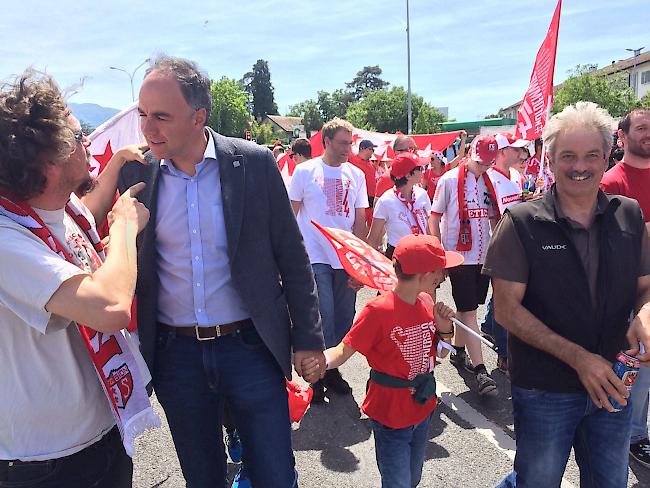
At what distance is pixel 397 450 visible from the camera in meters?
2.39

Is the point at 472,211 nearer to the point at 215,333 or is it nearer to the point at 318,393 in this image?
the point at 318,393

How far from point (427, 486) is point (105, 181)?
Result: 235 centimetres

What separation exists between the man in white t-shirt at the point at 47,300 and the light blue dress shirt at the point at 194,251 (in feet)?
1.05

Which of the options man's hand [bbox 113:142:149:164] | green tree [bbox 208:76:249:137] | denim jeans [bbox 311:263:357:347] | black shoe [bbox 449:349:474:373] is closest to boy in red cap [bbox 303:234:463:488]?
man's hand [bbox 113:142:149:164]

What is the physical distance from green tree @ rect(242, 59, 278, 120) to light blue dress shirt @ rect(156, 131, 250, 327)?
346 feet

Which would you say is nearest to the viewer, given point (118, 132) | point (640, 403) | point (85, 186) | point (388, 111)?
point (85, 186)

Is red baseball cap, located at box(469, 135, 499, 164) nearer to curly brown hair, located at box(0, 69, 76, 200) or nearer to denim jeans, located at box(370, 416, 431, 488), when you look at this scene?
denim jeans, located at box(370, 416, 431, 488)

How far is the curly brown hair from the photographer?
141 cm

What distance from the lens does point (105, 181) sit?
6.90 ft

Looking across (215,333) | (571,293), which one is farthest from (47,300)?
(571,293)

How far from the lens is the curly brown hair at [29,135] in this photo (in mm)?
1412

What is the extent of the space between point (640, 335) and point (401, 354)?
0.96 m

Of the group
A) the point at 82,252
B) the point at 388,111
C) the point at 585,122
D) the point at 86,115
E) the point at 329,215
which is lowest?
the point at 329,215

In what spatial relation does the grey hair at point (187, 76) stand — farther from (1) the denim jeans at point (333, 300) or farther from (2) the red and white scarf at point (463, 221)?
(2) the red and white scarf at point (463, 221)
